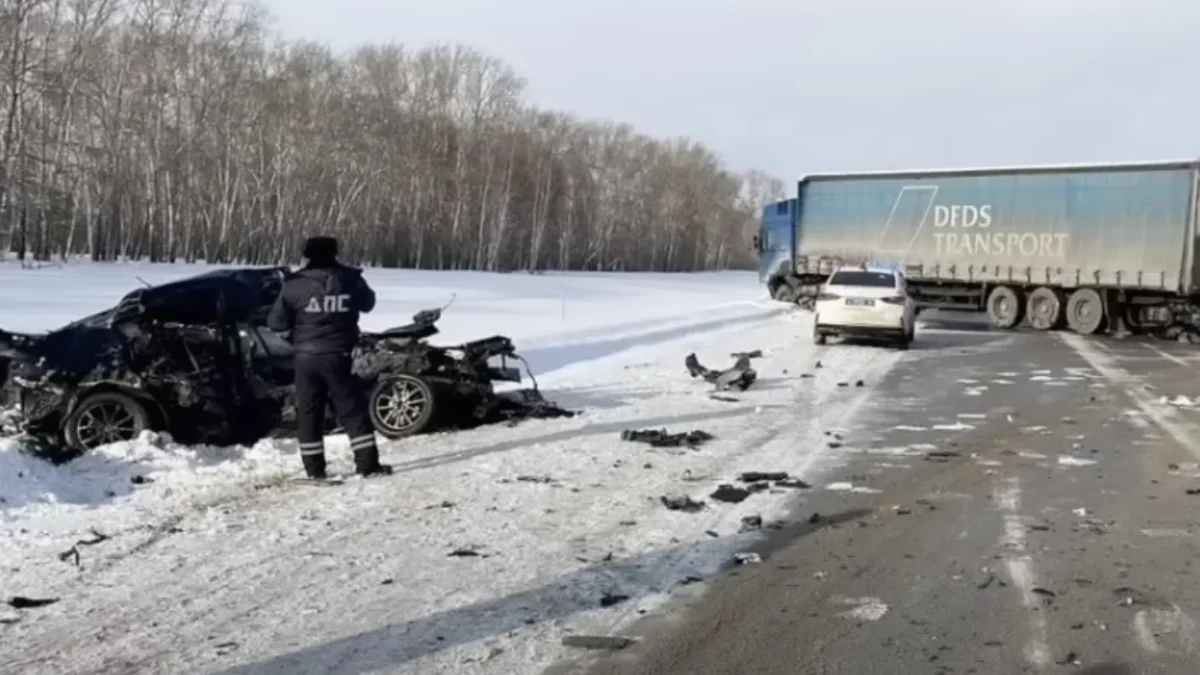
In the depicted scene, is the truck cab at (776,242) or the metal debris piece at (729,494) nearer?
the metal debris piece at (729,494)

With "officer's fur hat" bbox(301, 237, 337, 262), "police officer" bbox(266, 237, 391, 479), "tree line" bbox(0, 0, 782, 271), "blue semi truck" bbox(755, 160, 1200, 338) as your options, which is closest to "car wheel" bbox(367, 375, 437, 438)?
"police officer" bbox(266, 237, 391, 479)

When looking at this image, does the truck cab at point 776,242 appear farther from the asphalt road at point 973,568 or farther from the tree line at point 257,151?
the tree line at point 257,151

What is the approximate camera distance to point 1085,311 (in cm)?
2741

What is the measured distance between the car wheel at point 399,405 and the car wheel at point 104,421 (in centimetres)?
205

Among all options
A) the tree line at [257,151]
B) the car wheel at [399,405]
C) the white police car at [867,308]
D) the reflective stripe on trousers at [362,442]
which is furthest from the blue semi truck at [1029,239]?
the tree line at [257,151]

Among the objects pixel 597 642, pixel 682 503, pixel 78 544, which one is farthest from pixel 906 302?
pixel 597 642

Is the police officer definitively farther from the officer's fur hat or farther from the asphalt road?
the asphalt road

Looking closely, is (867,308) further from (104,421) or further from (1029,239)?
(104,421)

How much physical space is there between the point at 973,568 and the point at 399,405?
5.69 metres

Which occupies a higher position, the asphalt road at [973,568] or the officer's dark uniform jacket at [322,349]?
the officer's dark uniform jacket at [322,349]

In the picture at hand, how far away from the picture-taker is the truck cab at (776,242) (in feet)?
117

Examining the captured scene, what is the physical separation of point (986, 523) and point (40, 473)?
6278 millimetres

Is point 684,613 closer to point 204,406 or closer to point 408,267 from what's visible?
point 204,406

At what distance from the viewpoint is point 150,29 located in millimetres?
60469
